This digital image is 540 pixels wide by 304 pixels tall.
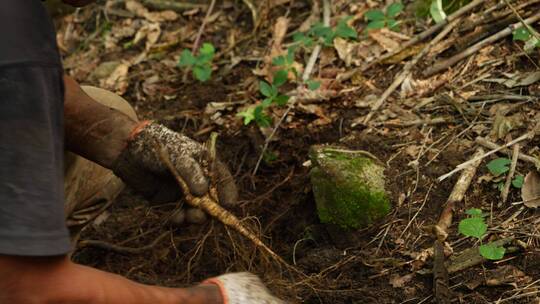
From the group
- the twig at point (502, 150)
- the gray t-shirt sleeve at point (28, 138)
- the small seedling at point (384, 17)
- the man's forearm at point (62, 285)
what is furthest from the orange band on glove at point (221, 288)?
the small seedling at point (384, 17)

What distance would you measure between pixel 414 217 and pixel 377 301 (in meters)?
0.37

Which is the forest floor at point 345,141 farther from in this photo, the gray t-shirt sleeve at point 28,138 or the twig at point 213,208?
the gray t-shirt sleeve at point 28,138

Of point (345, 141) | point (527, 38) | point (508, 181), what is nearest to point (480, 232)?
point (508, 181)

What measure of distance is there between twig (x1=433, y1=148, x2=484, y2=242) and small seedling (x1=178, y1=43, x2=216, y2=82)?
1.53 meters

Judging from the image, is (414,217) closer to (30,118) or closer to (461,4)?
(461,4)

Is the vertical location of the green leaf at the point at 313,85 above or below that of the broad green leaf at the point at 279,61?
below

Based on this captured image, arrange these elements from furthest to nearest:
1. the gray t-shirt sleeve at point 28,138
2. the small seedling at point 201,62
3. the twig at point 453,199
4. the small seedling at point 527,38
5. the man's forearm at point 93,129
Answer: the small seedling at point 201,62, the small seedling at point 527,38, the twig at point 453,199, the man's forearm at point 93,129, the gray t-shirt sleeve at point 28,138

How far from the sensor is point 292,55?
3.56 meters

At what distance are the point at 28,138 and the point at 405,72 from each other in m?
2.10

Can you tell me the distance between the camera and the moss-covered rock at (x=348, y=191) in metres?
2.83

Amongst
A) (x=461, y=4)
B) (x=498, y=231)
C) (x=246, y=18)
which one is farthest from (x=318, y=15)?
(x=498, y=231)

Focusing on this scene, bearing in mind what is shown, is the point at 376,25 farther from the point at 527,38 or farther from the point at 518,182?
the point at 518,182

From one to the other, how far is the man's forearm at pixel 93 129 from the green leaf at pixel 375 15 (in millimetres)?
1463

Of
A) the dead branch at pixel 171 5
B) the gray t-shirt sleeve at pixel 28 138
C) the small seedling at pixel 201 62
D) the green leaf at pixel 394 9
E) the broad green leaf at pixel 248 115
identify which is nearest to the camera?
the gray t-shirt sleeve at pixel 28 138
